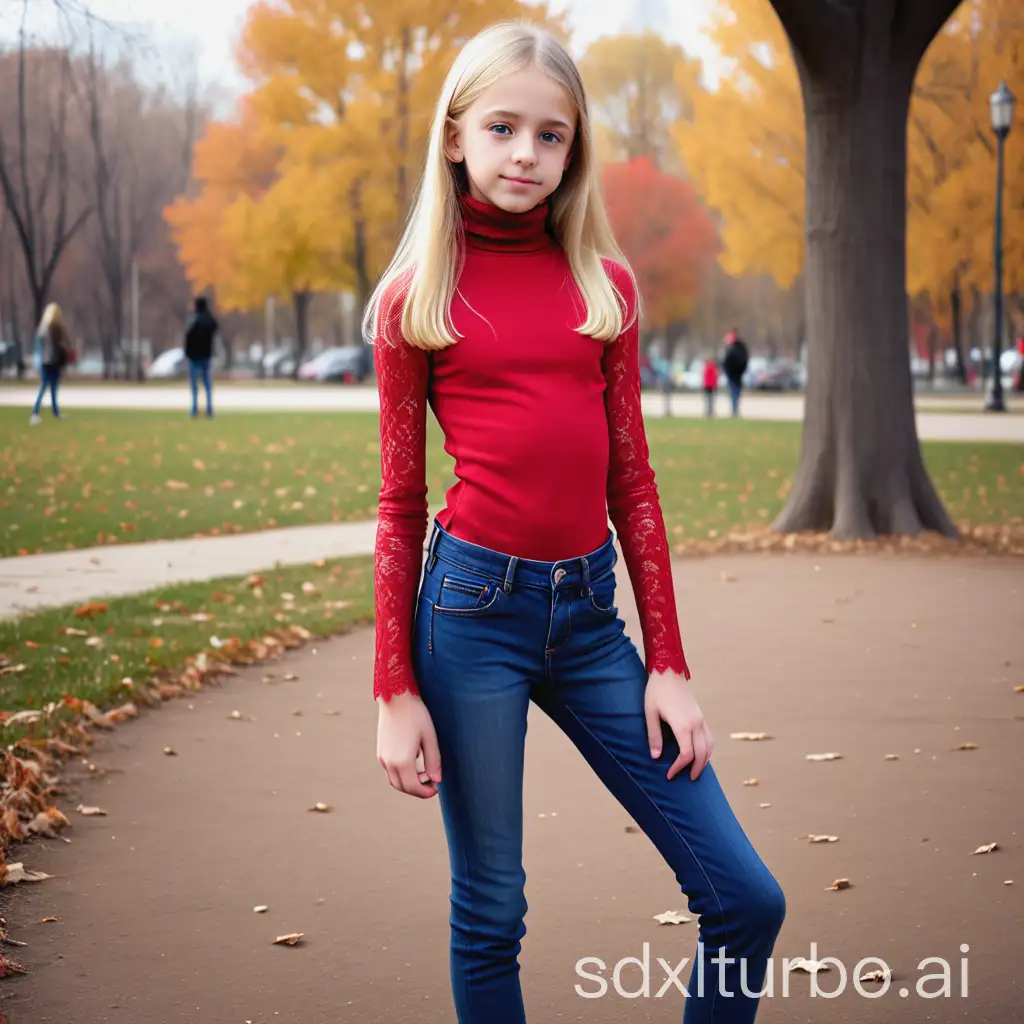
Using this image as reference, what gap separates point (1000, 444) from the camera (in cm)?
2136

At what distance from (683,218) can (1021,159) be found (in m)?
27.2

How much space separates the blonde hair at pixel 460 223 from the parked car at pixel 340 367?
51260mm

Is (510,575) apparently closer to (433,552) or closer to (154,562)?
(433,552)

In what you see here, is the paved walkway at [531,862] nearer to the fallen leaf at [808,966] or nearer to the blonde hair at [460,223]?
the fallen leaf at [808,966]

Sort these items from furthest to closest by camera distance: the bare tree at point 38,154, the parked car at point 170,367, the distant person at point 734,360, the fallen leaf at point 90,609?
the parked car at point 170,367, the bare tree at point 38,154, the distant person at point 734,360, the fallen leaf at point 90,609

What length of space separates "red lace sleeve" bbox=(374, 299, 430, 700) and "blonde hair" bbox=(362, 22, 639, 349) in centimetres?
6

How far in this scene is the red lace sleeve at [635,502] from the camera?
Result: 8.71 feet

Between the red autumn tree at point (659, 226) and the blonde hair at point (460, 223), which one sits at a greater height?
the red autumn tree at point (659, 226)

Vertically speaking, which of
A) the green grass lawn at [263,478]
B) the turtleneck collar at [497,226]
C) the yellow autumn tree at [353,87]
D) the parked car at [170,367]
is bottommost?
the green grass lawn at [263,478]

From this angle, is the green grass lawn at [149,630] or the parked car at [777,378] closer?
the green grass lawn at [149,630]

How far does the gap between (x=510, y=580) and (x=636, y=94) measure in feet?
213

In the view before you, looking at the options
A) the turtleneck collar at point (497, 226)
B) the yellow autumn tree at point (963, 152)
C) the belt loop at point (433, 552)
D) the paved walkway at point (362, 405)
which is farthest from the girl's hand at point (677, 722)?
the yellow autumn tree at point (963, 152)

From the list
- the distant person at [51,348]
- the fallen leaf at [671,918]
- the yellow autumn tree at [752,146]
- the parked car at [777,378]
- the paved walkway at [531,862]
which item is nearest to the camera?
the paved walkway at [531,862]

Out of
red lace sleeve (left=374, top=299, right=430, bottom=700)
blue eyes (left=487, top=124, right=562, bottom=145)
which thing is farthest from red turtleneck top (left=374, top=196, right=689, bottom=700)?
blue eyes (left=487, top=124, right=562, bottom=145)
